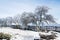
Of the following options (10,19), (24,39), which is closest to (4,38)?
(24,39)

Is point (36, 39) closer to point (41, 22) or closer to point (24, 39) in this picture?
point (24, 39)

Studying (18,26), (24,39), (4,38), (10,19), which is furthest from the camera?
(10,19)

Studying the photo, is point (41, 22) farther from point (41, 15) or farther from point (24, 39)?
point (24, 39)

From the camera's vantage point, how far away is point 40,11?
37562mm

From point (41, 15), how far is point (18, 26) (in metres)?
6.17

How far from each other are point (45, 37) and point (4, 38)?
14.8 feet

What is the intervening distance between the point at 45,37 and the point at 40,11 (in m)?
20.4

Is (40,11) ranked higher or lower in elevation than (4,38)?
higher

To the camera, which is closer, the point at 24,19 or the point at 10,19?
the point at 24,19

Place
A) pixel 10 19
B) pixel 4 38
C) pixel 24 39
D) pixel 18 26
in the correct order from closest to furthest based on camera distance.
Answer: pixel 4 38 → pixel 24 39 → pixel 18 26 → pixel 10 19

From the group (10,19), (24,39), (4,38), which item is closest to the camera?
(4,38)

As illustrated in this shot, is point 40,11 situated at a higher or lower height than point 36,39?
higher

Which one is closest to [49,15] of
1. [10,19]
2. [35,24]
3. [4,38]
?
[35,24]

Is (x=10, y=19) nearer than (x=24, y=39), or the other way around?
(x=24, y=39)
